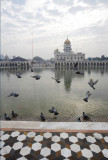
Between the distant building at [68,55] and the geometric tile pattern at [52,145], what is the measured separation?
77.8 meters

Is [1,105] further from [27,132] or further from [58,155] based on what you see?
[58,155]

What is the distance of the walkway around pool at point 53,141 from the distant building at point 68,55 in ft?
253

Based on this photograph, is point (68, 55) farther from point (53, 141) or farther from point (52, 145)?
point (52, 145)

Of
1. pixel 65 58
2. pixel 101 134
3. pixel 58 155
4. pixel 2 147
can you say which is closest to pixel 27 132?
pixel 2 147

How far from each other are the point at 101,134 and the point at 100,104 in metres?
5.58

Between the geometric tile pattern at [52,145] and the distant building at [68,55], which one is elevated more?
the distant building at [68,55]

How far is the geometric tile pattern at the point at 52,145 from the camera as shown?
4.31 m

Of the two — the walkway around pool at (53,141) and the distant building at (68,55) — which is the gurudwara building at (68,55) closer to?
the distant building at (68,55)

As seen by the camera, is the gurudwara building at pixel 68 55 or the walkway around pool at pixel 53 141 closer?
the walkway around pool at pixel 53 141

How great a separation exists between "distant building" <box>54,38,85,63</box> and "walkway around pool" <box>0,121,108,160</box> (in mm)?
77186

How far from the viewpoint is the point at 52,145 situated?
4836mm

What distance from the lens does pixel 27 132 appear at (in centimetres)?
566

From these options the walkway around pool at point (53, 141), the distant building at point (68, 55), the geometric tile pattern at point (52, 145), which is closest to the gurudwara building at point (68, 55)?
the distant building at point (68, 55)

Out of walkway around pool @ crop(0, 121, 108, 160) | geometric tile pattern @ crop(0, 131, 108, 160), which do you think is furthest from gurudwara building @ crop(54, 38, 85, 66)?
geometric tile pattern @ crop(0, 131, 108, 160)
